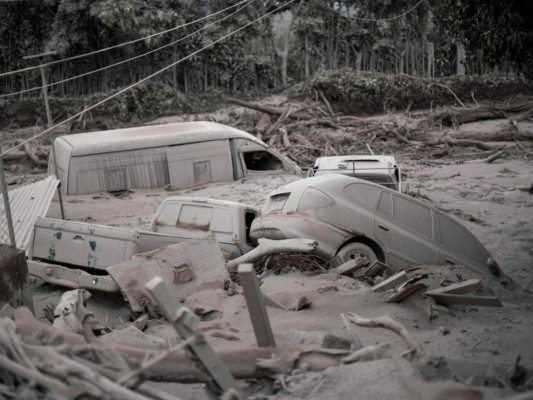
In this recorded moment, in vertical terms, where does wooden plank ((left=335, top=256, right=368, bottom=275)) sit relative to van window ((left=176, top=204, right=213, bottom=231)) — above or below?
below

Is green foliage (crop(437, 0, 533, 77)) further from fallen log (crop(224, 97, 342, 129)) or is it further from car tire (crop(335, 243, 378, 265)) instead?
fallen log (crop(224, 97, 342, 129))

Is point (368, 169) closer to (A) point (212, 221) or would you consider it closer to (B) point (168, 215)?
(A) point (212, 221)

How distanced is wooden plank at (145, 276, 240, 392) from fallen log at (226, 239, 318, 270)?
470cm

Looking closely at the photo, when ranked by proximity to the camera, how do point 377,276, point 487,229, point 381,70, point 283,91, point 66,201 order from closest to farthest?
point 377,276, point 487,229, point 66,201, point 283,91, point 381,70

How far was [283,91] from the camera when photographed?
108 ft

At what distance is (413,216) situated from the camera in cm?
1015

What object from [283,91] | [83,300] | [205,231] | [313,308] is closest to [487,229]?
[205,231]

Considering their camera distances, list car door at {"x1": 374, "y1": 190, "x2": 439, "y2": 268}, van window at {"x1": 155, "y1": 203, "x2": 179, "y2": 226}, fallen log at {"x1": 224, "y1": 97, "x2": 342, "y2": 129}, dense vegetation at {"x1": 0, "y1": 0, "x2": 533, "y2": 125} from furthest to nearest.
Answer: dense vegetation at {"x1": 0, "y1": 0, "x2": 533, "y2": 125}
fallen log at {"x1": 224, "y1": 97, "x2": 342, "y2": 129}
van window at {"x1": 155, "y1": 203, "x2": 179, "y2": 226}
car door at {"x1": 374, "y1": 190, "x2": 439, "y2": 268}

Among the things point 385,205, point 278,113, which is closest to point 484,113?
point 278,113

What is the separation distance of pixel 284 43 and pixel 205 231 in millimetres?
25917

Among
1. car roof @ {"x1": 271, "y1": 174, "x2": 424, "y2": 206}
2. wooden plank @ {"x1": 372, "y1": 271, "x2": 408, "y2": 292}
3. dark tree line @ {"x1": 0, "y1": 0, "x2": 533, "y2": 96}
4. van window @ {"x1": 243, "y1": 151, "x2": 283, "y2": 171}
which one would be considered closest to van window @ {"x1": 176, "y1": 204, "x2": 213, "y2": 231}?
car roof @ {"x1": 271, "y1": 174, "x2": 424, "y2": 206}

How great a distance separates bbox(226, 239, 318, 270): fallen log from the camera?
8.36m

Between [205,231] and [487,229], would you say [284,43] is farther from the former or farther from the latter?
A: [205,231]

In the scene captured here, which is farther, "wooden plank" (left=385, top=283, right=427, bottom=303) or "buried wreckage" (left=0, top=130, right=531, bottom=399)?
"wooden plank" (left=385, top=283, right=427, bottom=303)
